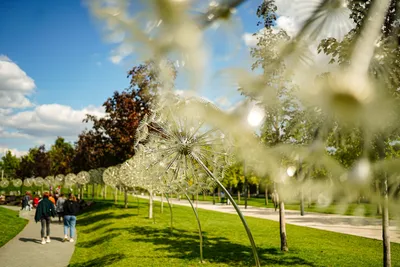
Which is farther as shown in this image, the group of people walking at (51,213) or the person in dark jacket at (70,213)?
the person in dark jacket at (70,213)

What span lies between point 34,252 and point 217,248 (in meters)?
6.15

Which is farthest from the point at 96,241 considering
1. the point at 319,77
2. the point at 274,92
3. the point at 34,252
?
the point at 319,77

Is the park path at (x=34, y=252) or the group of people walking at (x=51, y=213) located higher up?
the group of people walking at (x=51, y=213)

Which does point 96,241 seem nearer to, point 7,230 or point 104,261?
point 104,261

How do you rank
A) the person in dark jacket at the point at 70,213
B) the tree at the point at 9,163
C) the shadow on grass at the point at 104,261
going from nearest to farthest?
1. the shadow on grass at the point at 104,261
2. the person in dark jacket at the point at 70,213
3. the tree at the point at 9,163

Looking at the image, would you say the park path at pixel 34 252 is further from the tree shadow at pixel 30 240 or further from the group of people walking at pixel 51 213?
the group of people walking at pixel 51 213

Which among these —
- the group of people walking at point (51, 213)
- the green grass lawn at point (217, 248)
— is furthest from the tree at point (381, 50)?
the group of people walking at point (51, 213)

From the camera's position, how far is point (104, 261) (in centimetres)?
862

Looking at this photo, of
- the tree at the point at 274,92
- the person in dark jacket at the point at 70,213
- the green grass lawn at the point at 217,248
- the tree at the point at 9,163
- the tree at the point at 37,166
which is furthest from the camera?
the tree at the point at 9,163

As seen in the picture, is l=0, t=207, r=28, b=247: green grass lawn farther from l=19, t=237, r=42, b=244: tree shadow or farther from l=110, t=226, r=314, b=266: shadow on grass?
l=110, t=226, r=314, b=266: shadow on grass

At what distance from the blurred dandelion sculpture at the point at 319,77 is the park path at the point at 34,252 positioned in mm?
9830

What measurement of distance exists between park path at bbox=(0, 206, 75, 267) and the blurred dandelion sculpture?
9.83m

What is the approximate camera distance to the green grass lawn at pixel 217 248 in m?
8.29

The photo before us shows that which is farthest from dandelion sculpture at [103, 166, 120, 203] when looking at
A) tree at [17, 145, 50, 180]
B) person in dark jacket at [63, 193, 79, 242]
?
tree at [17, 145, 50, 180]
